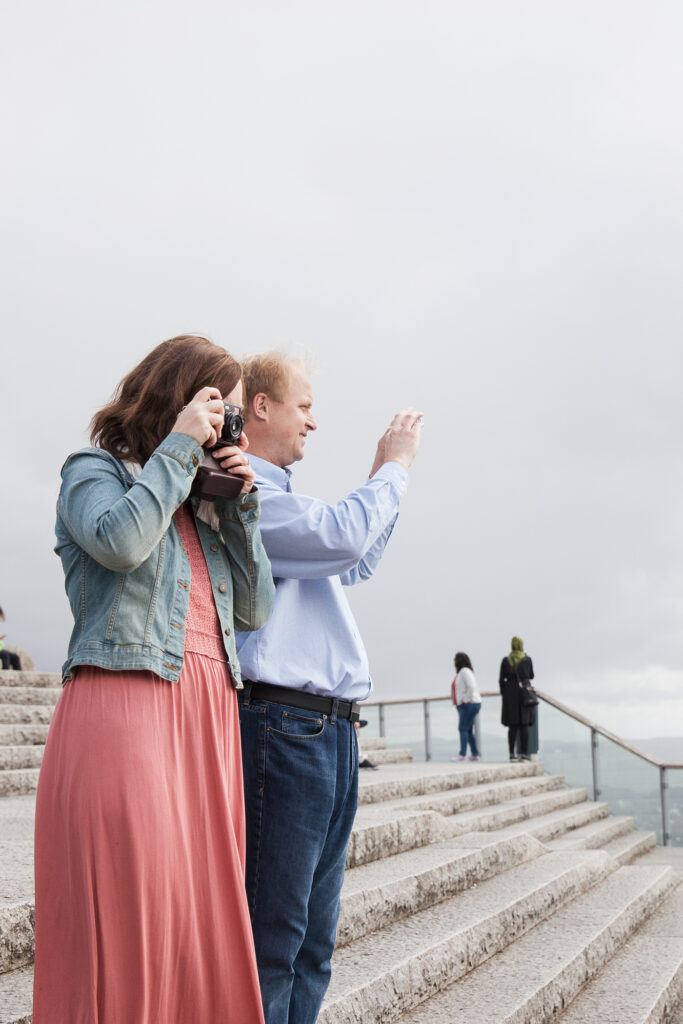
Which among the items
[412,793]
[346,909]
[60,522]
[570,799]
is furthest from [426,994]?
[570,799]

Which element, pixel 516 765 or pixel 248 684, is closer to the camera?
pixel 248 684

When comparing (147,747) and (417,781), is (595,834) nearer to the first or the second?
(417,781)

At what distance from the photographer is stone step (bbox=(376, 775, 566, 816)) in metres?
7.03

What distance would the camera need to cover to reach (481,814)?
7.88 metres

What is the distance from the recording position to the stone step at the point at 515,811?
7.27 meters

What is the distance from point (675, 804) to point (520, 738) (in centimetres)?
219

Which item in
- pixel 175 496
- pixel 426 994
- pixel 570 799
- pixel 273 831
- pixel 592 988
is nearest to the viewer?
pixel 175 496

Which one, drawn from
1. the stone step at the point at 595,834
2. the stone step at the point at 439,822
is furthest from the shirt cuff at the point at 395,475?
the stone step at the point at 595,834

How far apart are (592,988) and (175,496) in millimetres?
3439

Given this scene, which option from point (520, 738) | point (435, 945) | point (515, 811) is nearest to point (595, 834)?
point (515, 811)

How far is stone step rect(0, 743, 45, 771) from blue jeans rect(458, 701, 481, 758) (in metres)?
8.83

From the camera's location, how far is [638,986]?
406 centimetres

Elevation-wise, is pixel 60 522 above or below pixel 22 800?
above

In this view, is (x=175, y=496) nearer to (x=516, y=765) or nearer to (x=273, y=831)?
(x=273, y=831)
